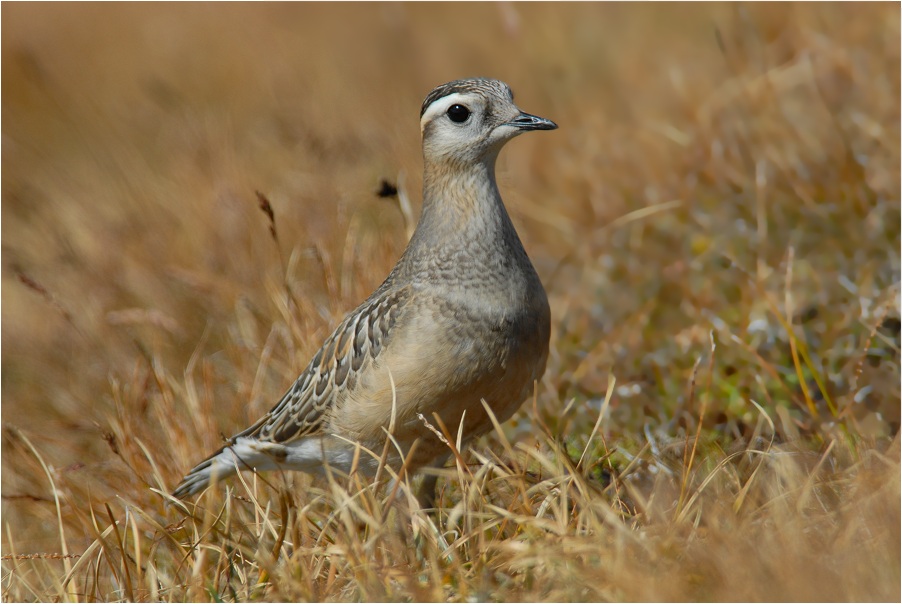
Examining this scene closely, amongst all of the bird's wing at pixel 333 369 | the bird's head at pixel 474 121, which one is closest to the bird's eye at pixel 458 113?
the bird's head at pixel 474 121

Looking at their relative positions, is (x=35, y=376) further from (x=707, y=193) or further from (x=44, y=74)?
(x=707, y=193)

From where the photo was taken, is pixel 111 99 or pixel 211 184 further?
pixel 111 99

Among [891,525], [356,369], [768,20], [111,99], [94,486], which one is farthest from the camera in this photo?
[111,99]

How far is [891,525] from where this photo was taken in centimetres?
355

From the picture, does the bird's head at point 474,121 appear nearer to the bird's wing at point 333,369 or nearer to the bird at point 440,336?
the bird at point 440,336

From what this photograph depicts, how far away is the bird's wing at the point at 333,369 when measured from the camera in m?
4.86

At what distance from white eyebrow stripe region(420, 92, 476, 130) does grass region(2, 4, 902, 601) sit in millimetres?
1041

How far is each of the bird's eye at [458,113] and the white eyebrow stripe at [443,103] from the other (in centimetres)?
2

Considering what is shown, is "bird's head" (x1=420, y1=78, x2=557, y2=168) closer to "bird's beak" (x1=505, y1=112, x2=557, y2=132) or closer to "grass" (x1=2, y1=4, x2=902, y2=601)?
"bird's beak" (x1=505, y1=112, x2=557, y2=132)

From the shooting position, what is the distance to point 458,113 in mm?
4980

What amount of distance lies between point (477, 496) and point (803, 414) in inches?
86.2

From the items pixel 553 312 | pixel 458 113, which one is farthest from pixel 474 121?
pixel 553 312

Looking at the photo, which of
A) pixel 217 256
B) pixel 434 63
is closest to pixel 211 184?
pixel 217 256

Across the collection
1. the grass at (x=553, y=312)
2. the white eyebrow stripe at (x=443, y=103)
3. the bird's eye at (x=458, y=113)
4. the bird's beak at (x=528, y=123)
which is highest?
the white eyebrow stripe at (x=443, y=103)
